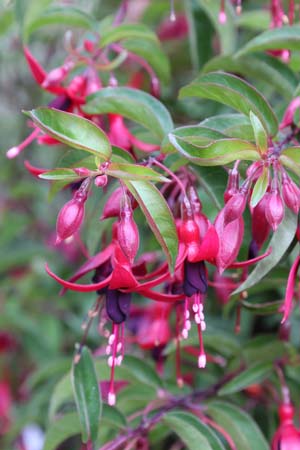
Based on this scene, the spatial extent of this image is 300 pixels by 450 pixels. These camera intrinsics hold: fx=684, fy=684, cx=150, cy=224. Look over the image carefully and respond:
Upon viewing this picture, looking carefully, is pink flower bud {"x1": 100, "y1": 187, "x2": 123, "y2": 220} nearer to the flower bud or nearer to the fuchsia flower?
the flower bud

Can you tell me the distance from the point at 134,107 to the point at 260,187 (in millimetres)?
236

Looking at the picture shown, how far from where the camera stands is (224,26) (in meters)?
1.13

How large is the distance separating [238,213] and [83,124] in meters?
0.18

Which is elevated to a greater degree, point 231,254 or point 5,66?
point 231,254

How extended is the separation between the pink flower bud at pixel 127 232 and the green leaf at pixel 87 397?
9.1 inches

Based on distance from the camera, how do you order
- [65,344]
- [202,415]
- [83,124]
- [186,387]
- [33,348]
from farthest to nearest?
[65,344] → [33,348] → [186,387] → [202,415] → [83,124]

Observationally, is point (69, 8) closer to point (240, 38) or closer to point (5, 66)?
point (240, 38)

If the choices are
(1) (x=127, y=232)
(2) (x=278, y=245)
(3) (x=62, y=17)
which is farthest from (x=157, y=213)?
(3) (x=62, y=17)

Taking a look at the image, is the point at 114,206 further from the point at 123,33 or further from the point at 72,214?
the point at 123,33

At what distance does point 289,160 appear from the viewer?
702 mm

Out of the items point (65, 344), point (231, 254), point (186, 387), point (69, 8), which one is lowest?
point (65, 344)

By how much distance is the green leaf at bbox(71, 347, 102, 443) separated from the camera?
840mm

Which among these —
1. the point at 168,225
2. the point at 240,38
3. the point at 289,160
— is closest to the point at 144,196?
the point at 168,225

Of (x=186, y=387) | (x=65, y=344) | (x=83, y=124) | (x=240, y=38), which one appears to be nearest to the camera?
(x=83, y=124)
